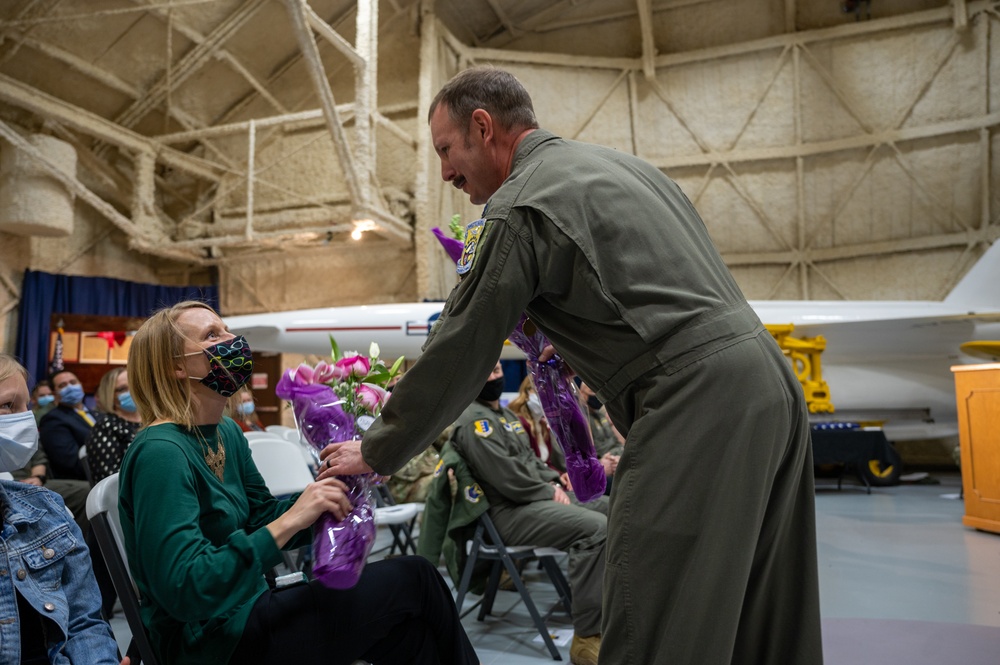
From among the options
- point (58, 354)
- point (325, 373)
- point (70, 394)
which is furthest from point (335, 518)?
point (58, 354)

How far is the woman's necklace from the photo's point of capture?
1649 mm

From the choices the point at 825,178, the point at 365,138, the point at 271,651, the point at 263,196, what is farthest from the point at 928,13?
the point at 271,651

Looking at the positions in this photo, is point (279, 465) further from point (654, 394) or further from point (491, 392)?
point (654, 394)

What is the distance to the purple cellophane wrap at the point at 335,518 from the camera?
4.97ft

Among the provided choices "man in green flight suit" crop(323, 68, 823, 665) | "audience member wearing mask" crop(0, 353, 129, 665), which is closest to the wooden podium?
"man in green flight suit" crop(323, 68, 823, 665)

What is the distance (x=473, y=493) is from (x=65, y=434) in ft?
10.4

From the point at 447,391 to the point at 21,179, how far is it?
10002 millimetres

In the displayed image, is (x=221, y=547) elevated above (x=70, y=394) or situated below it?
below

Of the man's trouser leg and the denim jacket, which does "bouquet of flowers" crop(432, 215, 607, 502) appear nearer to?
the man's trouser leg

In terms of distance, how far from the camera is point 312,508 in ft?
4.85

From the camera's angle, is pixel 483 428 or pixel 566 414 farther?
pixel 483 428

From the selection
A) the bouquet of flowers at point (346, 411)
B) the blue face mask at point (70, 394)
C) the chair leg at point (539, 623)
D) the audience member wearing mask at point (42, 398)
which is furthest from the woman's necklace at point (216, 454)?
the audience member wearing mask at point (42, 398)

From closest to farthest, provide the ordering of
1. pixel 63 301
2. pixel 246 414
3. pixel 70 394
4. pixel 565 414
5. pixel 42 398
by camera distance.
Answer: pixel 565 414 < pixel 70 394 < pixel 246 414 < pixel 42 398 < pixel 63 301

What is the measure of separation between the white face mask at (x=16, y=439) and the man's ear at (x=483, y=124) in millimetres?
1282
